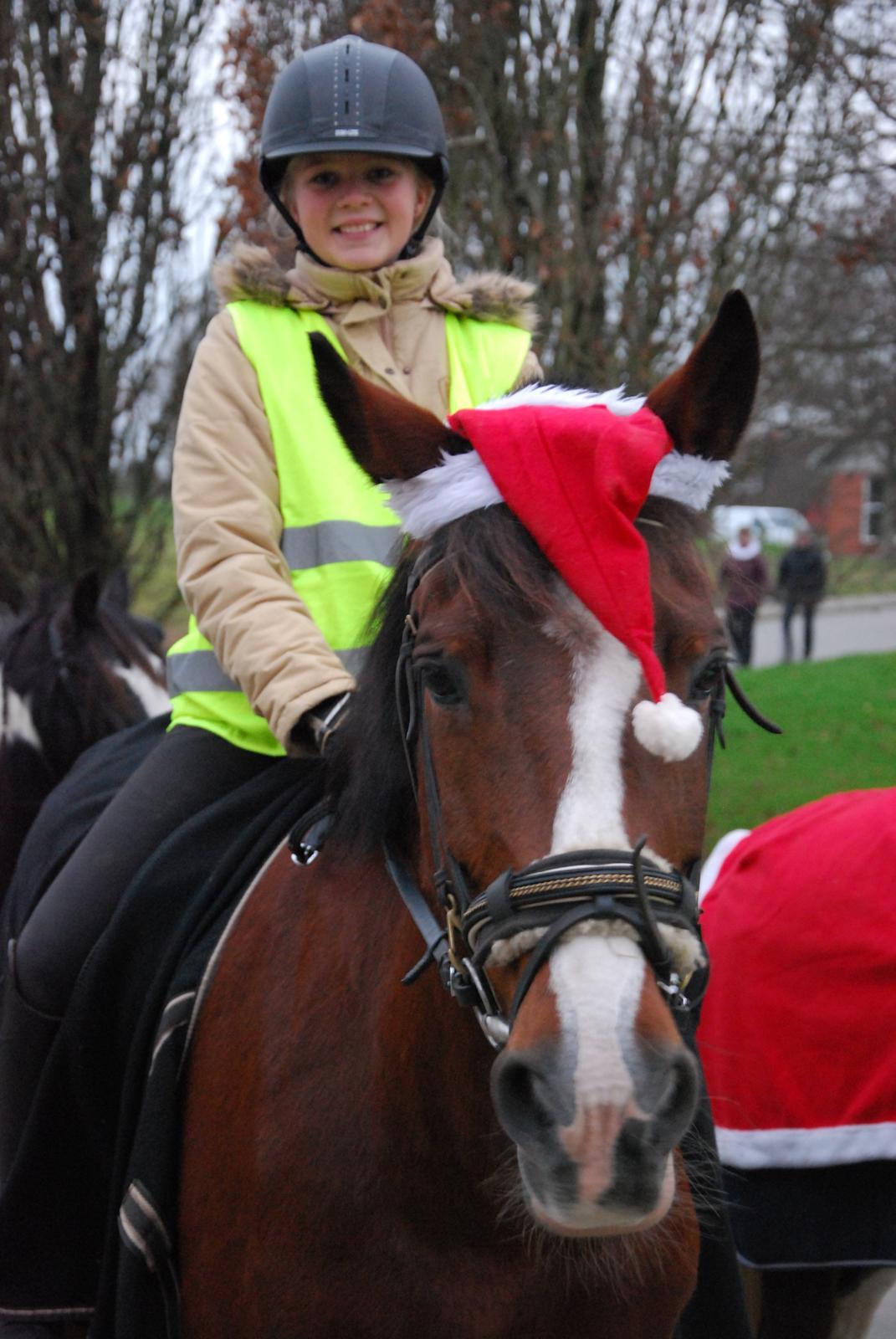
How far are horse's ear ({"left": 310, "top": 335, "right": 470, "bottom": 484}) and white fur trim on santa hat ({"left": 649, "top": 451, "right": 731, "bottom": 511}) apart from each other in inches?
12.9

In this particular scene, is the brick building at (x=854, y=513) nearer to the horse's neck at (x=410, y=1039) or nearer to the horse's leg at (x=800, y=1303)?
the horse's leg at (x=800, y=1303)

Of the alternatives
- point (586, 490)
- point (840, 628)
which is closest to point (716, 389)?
point (586, 490)

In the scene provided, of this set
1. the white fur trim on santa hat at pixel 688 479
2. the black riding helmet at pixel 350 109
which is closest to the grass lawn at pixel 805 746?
the black riding helmet at pixel 350 109

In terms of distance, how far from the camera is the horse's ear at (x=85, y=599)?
17.1 ft

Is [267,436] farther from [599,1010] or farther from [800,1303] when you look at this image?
[800,1303]

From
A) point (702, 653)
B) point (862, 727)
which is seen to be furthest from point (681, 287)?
point (702, 653)

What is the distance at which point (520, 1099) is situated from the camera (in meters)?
1.69

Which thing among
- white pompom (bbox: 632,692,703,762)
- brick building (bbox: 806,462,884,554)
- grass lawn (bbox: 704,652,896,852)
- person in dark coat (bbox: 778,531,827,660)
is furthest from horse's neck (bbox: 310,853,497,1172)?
brick building (bbox: 806,462,884,554)

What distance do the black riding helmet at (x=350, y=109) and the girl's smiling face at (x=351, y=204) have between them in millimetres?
60

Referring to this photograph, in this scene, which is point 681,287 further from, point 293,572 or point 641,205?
point 293,572

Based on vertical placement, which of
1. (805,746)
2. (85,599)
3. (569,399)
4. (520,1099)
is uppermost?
(569,399)

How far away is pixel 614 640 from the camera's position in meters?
1.87

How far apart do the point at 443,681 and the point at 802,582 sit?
60.4 ft

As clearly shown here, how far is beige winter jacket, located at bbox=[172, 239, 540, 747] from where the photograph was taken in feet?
8.54
